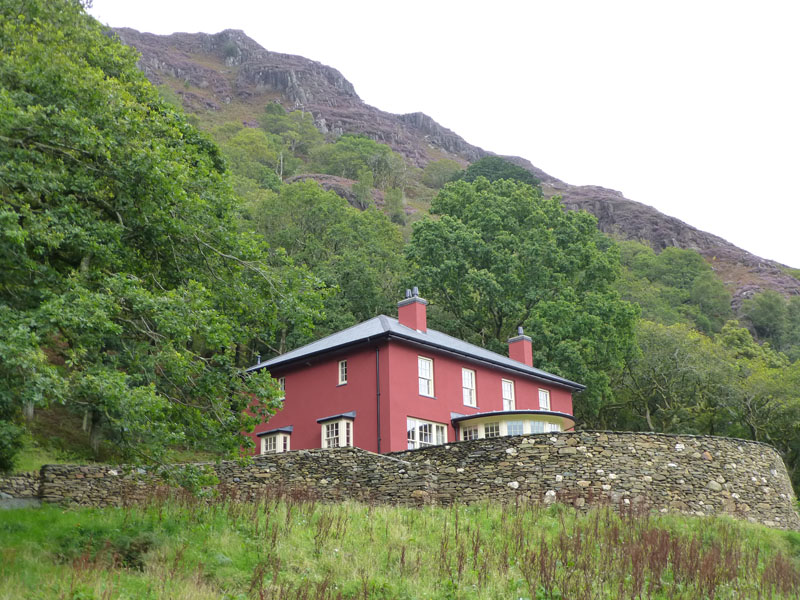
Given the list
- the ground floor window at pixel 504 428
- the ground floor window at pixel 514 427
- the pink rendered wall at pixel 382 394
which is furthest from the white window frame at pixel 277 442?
the ground floor window at pixel 514 427

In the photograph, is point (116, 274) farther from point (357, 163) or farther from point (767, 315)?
point (357, 163)

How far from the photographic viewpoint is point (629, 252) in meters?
84.6

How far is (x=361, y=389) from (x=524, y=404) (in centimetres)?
840

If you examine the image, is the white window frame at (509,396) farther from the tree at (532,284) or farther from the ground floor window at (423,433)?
the tree at (532,284)

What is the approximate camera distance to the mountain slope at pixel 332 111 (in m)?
116

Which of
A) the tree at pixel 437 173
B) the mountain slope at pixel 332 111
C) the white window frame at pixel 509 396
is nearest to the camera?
the white window frame at pixel 509 396

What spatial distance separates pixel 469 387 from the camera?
98.0 feet

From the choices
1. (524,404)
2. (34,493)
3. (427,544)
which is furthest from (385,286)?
(427,544)

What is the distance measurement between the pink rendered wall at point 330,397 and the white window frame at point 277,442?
253 millimetres

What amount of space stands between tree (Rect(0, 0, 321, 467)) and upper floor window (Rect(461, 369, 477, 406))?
48.2 feet

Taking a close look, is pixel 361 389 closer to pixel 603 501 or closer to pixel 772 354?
pixel 603 501

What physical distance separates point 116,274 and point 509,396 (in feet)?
70.5

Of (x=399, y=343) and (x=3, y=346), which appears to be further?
(x=399, y=343)

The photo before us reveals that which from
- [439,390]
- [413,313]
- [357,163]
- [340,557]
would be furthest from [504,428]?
[357,163]
